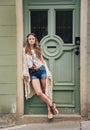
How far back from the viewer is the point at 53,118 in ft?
33.4

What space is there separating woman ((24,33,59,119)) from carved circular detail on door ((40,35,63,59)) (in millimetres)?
147

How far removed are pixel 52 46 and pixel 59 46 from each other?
0.44 feet

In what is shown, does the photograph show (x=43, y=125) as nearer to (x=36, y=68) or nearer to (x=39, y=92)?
(x=39, y=92)

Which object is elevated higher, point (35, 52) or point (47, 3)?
point (47, 3)

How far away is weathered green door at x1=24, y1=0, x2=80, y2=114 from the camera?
33.8ft

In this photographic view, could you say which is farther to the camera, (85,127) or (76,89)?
(76,89)

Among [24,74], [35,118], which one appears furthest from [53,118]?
[24,74]

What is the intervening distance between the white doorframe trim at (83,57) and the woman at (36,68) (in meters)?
0.58

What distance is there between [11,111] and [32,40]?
139 centimetres

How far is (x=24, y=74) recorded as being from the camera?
10156 mm

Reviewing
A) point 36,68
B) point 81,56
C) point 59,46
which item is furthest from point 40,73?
point 81,56

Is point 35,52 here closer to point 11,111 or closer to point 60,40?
point 60,40

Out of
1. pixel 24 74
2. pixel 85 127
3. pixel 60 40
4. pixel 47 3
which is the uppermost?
pixel 47 3

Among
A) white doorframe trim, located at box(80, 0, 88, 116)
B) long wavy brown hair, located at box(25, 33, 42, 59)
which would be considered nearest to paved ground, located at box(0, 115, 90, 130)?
white doorframe trim, located at box(80, 0, 88, 116)
